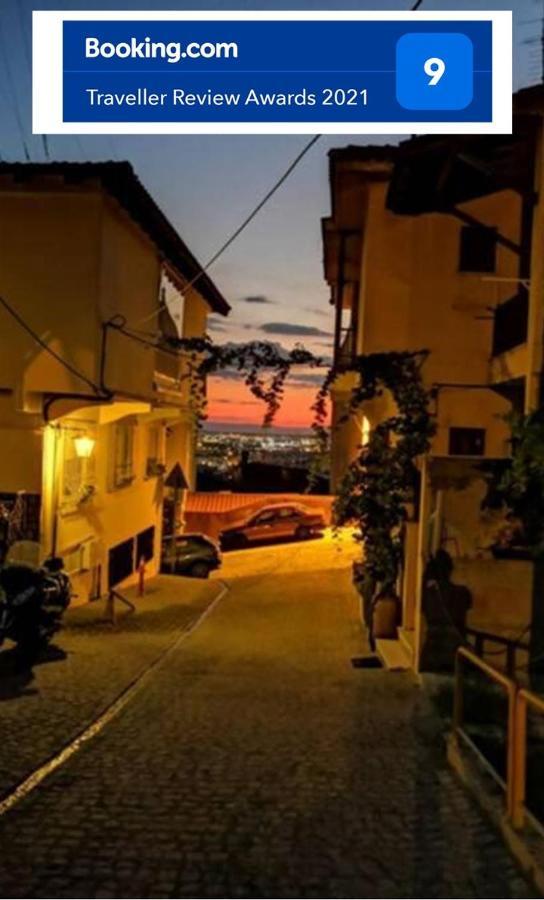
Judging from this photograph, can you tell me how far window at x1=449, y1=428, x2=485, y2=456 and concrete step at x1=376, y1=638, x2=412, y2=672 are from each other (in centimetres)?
386

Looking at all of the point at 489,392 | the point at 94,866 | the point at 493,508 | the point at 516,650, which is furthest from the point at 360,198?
the point at 94,866

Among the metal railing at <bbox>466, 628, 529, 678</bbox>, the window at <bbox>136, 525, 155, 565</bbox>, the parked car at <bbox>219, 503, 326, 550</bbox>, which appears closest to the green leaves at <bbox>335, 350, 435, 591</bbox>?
the metal railing at <bbox>466, 628, 529, 678</bbox>

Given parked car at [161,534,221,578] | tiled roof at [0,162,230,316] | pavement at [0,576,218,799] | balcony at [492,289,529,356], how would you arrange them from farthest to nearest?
1. parked car at [161,534,221,578]
2. tiled roof at [0,162,230,316]
3. balcony at [492,289,529,356]
4. pavement at [0,576,218,799]

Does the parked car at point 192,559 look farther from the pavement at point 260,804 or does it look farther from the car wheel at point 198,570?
the pavement at point 260,804

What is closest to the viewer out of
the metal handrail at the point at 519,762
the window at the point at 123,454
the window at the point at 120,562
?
the metal handrail at the point at 519,762

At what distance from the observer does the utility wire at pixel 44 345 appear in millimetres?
14461

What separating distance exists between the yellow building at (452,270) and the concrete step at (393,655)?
0.57ft

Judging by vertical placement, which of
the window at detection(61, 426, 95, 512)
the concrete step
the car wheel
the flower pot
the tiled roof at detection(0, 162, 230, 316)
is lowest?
the car wheel

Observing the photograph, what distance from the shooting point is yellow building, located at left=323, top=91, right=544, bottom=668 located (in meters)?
11.2

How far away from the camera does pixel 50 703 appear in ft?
29.4

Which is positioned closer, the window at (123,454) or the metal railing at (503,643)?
the metal railing at (503,643)

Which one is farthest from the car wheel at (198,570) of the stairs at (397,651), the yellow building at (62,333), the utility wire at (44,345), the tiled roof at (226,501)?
the stairs at (397,651)

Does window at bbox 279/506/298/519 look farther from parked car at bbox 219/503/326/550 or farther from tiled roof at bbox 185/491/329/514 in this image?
tiled roof at bbox 185/491/329/514

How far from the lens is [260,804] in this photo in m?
6.04
